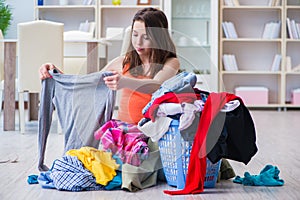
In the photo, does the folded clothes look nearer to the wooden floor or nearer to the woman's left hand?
the wooden floor

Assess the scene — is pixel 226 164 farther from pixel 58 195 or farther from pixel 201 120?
pixel 58 195

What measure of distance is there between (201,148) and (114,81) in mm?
423

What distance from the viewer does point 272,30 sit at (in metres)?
6.74

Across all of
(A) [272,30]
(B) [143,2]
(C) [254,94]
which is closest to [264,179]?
(C) [254,94]

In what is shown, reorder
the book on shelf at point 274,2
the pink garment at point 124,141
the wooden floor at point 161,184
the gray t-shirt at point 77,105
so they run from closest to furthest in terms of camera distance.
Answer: the wooden floor at point 161,184, the pink garment at point 124,141, the gray t-shirt at point 77,105, the book on shelf at point 274,2

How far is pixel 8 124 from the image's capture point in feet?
15.0

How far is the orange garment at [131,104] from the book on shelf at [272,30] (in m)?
4.44

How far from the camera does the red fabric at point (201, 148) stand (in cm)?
228

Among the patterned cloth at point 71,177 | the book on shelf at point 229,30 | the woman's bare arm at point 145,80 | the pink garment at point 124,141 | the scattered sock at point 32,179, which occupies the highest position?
the book on shelf at point 229,30

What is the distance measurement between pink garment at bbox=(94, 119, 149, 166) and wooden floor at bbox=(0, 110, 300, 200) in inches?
5.8

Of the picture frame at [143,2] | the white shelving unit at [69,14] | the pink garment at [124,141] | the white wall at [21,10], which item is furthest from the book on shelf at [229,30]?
the pink garment at [124,141]

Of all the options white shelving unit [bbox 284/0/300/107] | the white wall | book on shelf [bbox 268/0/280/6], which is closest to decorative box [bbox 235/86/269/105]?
white shelving unit [bbox 284/0/300/107]

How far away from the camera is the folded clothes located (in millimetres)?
2488

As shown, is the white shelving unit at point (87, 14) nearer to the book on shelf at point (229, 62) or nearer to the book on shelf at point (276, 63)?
the book on shelf at point (229, 62)
